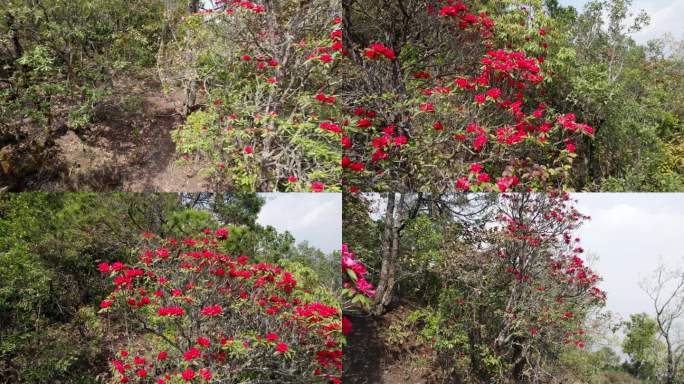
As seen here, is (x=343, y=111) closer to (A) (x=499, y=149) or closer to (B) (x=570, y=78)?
(A) (x=499, y=149)

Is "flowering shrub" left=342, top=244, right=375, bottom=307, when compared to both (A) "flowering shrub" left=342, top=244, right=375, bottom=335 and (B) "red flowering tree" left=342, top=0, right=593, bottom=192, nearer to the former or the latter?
(A) "flowering shrub" left=342, top=244, right=375, bottom=335

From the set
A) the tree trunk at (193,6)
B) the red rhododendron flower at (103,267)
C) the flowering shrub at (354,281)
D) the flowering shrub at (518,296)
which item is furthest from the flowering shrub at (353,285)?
the tree trunk at (193,6)

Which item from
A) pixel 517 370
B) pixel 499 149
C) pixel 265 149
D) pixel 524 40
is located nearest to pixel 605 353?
pixel 517 370

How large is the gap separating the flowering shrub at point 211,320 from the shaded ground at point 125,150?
0.42m

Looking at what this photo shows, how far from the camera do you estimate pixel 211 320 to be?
101 inches

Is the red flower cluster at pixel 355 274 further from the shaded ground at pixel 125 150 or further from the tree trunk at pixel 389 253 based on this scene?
the shaded ground at pixel 125 150

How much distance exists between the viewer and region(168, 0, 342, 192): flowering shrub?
2615mm

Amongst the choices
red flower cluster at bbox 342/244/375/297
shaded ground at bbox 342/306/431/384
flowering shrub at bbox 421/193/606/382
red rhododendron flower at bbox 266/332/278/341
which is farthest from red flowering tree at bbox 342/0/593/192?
red rhododendron flower at bbox 266/332/278/341

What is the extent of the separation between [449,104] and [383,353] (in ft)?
5.36

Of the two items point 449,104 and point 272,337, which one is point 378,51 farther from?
point 272,337

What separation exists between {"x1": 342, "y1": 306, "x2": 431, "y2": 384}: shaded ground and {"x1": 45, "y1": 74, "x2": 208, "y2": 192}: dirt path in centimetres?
137

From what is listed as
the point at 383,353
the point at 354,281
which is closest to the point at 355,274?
the point at 354,281

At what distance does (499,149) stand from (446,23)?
37.5 inches

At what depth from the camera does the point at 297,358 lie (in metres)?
2.63
